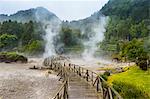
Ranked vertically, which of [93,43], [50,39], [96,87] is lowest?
[96,87]

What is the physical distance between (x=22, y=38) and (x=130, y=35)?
46.1 m

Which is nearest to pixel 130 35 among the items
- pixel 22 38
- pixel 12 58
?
pixel 22 38

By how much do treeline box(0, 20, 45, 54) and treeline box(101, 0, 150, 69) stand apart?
Result: 25.6 metres

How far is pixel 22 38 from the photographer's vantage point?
14462cm

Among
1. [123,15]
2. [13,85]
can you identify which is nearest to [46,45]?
[123,15]

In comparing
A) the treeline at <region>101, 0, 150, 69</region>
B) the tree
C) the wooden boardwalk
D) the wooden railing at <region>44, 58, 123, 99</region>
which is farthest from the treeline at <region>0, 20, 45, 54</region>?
the wooden boardwalk

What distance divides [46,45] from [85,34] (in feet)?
86.8

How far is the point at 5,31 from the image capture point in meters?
157

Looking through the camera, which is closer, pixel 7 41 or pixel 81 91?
pixel 81 91

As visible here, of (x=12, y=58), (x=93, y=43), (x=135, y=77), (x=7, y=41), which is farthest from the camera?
(x=93, y=43)

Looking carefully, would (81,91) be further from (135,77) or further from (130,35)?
(130,35)

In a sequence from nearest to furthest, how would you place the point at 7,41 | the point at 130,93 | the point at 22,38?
1. the point at 130,93
2. the point at 7,41
3. the point at 22,38

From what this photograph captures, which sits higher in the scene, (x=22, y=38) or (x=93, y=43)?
(x=22, y=38)

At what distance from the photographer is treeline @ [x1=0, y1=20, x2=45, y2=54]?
128m
